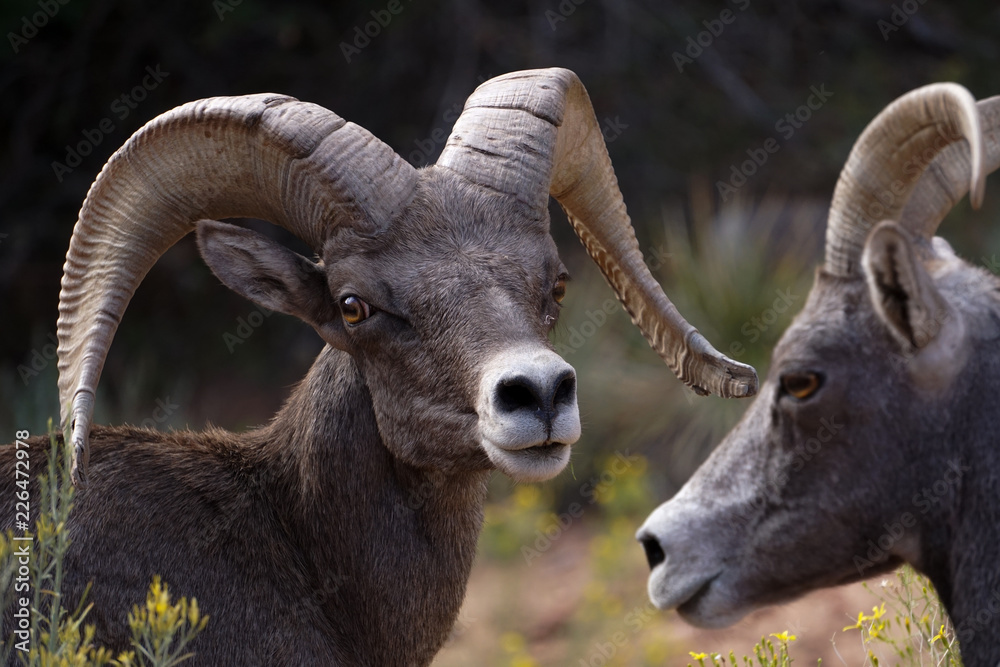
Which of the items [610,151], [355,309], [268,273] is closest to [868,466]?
[355,309]

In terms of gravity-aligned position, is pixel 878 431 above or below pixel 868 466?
above

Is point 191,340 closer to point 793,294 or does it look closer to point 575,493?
point 575,493

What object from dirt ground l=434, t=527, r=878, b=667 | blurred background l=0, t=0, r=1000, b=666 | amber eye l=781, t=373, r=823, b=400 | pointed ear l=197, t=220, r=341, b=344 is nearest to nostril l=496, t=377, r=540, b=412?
pointed ear l=197, t=220, r=341, b=344

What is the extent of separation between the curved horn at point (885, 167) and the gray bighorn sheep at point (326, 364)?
3.29ft

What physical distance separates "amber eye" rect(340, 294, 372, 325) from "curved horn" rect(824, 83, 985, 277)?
1584 mm

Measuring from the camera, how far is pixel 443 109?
1023 centimetres

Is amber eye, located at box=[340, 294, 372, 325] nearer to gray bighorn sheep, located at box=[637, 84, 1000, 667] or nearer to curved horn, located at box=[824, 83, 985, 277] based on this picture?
gray bighorn sheep, located at box=[637, 84, 1000, 667]

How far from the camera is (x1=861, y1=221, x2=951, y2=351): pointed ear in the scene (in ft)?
10.5

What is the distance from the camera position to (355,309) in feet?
12.2

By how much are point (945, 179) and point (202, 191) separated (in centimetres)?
260

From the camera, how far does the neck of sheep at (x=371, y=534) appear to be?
12.6 feet

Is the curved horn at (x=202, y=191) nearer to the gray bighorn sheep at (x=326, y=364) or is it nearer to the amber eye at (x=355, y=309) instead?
the gray bighorn sheep at (x=326, y=364)

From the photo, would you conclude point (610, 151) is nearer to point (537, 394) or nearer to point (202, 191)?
point (202, 191)

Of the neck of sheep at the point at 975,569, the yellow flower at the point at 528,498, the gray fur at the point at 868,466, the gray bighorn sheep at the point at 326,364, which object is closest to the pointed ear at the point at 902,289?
the gray fur at the point at 868,466
